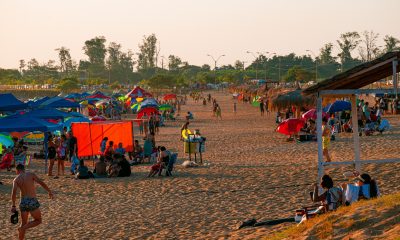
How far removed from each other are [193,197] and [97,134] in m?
8.27

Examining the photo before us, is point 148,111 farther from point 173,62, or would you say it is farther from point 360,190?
point 173,62

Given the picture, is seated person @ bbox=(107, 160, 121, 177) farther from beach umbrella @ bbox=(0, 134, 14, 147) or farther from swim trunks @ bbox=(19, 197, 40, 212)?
swim trunks @ bbox=(19, 197, 40, 212)

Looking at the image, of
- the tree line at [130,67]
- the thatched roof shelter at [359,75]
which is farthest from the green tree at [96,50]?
the thatched roof shelter at [359,75]

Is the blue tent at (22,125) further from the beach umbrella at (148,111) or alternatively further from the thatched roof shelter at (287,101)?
the thatched roof shelter at (287,101)

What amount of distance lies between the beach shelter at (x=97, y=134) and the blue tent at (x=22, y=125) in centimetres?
273

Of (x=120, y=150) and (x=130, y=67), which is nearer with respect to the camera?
(x=120, y=150)

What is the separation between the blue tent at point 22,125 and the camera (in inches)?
702

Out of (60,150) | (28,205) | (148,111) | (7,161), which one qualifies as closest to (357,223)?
(28,205)

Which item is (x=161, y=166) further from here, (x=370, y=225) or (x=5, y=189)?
(x=370, y=225)

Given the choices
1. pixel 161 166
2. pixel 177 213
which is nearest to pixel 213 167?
pixel 161 166

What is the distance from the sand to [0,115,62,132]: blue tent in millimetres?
1299

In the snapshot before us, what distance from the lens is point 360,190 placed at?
31.1ft

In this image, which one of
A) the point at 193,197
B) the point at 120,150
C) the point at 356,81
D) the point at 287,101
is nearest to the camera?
the point at 356,81

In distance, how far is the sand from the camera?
11.0 m
